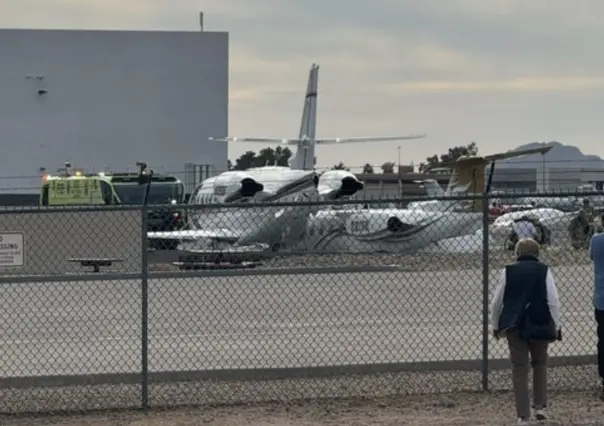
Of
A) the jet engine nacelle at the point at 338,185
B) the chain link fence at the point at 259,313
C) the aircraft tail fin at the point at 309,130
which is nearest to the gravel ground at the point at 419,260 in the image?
the chain link fence at the point at 259,313

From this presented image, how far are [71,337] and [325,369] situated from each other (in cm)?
448

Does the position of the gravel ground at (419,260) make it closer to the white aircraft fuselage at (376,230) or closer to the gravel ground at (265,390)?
the white aircraft fuselage at (376,230)

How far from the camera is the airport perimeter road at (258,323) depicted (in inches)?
492

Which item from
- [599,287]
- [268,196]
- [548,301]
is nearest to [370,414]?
[548,301]

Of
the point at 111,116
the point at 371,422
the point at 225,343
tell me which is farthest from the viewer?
the point at 111,116

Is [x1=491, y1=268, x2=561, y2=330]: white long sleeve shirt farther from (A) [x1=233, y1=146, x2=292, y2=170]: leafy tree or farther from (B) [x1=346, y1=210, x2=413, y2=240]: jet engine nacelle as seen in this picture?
(A) [x1=233, y1=146, x2=292, y2=170]: leafy tree

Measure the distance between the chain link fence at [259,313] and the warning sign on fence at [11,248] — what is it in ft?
0.04

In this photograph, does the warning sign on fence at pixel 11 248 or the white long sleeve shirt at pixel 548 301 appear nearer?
the white long sleeve shirt at pixel 548 301

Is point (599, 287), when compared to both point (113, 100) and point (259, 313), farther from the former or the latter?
point (113, 100)

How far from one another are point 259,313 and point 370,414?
7.24m

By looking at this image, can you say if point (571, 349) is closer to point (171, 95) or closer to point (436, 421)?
point (436, 421)

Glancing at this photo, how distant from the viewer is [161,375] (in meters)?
11.1

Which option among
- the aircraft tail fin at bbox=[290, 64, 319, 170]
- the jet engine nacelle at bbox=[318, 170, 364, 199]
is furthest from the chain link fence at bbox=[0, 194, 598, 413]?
the aircraft tail fin at bbox=[290, 64, 319, 170]

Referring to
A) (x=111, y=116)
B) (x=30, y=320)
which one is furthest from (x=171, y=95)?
(x=30, y=320)
